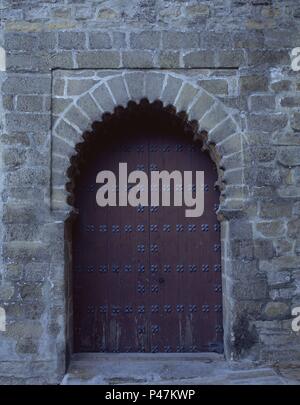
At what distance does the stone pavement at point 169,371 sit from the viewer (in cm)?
405

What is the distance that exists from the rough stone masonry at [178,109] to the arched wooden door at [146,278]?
11.2 inches

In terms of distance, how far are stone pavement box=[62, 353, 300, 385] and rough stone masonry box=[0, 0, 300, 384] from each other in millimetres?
166

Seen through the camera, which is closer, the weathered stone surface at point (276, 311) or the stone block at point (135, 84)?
the weathered stone surface at point (276, 311)

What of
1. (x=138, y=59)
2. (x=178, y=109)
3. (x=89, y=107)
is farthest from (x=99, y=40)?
(x=178, y=109)

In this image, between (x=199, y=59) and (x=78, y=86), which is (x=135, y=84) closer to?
(x=78, y=86)

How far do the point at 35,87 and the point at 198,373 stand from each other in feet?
9.71

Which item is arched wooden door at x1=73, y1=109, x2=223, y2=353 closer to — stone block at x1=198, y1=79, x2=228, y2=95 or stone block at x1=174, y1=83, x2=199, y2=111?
stone block at x1=174, y1=83, x2=199, y2=111

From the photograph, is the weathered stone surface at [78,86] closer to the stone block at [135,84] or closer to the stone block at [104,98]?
the stone block at [104,98]

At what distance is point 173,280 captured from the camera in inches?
187

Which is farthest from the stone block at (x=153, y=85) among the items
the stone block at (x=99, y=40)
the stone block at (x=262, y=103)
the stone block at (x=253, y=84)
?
the stone block at (x=262, y=103)

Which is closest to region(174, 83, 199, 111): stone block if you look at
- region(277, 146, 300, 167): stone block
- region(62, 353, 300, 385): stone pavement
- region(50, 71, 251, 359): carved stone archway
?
region(50, 71, 251, 359): carved stone archway

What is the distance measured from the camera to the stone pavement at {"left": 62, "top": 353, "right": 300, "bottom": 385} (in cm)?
405

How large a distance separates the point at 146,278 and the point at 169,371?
Answer: 915mm

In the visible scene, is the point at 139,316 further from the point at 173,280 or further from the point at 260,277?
the point at 260,277
